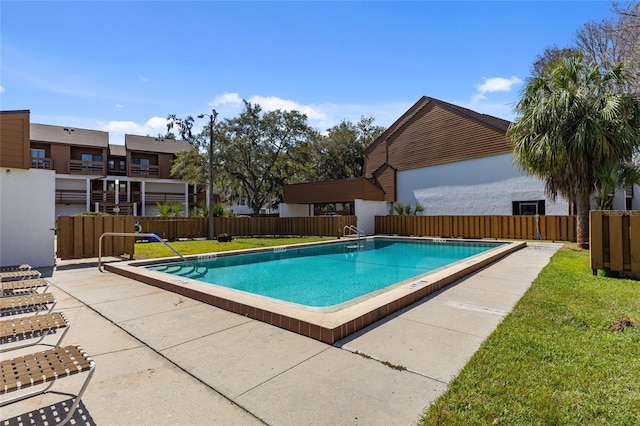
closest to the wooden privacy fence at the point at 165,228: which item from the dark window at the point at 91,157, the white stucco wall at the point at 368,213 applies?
the white stucco wall at the point at 368,213

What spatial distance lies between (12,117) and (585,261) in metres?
15.6

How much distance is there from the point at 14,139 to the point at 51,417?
9.32 m

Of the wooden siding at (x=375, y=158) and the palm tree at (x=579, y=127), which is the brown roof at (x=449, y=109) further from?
the palm tree at (x=579, y=127)

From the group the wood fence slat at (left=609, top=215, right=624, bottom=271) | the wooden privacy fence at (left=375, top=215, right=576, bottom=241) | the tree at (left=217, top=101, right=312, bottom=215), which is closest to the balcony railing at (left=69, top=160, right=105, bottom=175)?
the tree at (left=217, top=101, right=312, bottom=215)

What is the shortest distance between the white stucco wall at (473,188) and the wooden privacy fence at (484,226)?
6.72 feet

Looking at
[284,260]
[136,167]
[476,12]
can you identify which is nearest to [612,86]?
[476,12]

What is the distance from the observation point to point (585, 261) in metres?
8.89

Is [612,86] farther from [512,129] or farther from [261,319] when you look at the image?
[261,319]

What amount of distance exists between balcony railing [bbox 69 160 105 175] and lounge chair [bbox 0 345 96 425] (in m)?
30.7

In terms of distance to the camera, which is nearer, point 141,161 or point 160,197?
point 160,197

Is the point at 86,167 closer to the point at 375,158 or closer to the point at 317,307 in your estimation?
the point at 375,158

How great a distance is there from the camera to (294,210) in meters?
25.9

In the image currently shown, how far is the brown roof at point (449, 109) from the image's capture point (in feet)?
65.7

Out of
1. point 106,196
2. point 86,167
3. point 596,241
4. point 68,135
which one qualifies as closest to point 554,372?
point 596,241
